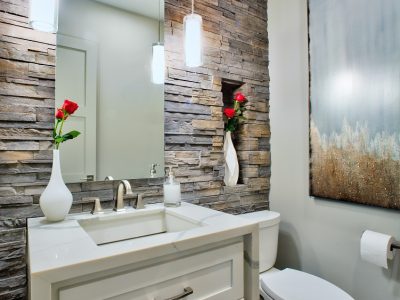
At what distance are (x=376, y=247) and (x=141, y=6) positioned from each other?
5.50 ft

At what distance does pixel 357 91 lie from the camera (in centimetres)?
143

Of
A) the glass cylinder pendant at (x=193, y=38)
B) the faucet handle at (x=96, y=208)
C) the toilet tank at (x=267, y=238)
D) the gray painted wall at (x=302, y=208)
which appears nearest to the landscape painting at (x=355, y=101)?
the gray painted wall at (x=302, y=208)

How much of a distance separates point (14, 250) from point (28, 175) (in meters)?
0.30

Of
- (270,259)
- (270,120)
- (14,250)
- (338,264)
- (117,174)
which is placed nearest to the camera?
(14,250)

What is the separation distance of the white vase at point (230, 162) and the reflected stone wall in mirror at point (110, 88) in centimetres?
50

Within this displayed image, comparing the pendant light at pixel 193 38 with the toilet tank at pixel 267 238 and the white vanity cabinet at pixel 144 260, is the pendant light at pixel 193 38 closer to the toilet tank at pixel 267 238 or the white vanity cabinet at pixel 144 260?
the white vanity cabinet at pixel 144 260

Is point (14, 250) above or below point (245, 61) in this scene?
below

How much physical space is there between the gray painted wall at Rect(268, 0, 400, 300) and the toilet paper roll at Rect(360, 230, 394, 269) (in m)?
0.08

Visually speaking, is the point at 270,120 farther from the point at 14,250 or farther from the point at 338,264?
the point at 14,250

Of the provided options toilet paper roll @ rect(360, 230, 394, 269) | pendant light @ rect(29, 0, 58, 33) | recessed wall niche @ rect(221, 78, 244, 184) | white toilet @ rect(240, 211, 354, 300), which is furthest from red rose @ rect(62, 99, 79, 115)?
toilet paper roll @ rect(360, 230, 394, 269)

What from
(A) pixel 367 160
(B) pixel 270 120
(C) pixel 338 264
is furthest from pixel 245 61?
(C) pixel 338 264

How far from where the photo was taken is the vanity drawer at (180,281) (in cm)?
71

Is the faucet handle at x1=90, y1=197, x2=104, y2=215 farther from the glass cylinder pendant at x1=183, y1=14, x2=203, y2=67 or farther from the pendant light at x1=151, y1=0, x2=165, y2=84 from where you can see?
the glass cylinder pendant at x1=183, y1=14, x2=203, y2=67

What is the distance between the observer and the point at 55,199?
0.99m
